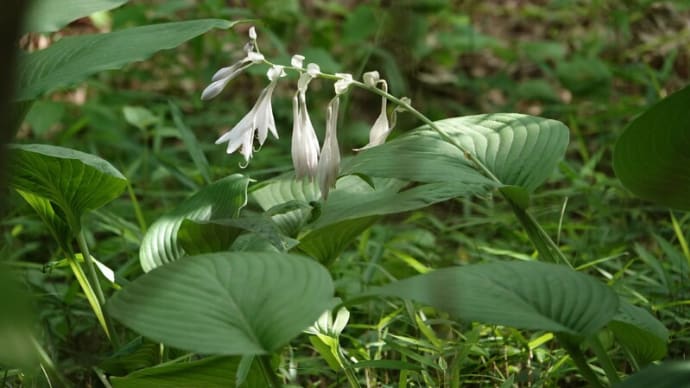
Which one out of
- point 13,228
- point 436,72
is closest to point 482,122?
point 13,228

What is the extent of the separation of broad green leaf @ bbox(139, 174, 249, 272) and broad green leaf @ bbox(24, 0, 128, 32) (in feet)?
1.21

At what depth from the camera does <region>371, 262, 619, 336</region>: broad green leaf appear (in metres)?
1.04

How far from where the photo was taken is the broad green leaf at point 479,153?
1.36 m

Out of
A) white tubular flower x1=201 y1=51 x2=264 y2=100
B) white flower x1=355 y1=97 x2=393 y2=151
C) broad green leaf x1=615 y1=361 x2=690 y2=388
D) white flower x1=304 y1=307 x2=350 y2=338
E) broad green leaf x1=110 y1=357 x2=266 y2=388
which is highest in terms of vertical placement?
white tubular flower x1=201 y1=51 x2=264 y2=100

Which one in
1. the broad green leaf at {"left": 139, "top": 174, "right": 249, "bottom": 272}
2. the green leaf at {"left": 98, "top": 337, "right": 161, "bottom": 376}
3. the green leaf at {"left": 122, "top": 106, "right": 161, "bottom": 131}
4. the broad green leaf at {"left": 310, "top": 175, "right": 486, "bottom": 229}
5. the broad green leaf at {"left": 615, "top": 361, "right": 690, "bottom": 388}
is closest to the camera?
the broad green leaf at {"left": 615, "top": 361, "right": 690, "bottom": 388}

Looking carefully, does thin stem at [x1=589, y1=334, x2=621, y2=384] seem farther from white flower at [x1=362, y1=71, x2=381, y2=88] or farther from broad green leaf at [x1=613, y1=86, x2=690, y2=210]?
white flower at [x1=362, y1=71, x2=381, y2=88]

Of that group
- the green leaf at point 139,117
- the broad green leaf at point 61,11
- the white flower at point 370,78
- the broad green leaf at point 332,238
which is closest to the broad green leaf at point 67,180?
the broad green leaf at point 61,11

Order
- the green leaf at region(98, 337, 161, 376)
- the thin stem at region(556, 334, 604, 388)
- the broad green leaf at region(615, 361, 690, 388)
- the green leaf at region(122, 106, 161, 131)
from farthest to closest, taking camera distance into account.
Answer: the green leaf at region(122, 106, 161, 131)
the green leaf at region(98, 337, 161, 376)
the thin stem at region(556, 334, 604, 388)
the broad green leaf at region(615, 361, 690, 388)

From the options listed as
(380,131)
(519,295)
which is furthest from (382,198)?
(519,295)

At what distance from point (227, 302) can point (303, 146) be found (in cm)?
47

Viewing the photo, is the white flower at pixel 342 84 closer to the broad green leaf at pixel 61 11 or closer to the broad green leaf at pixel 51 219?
the broad green leaf at pixel 61 11

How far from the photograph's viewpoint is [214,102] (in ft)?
12.3

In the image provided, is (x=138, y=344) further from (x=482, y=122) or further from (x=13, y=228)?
(x=13, y=228)

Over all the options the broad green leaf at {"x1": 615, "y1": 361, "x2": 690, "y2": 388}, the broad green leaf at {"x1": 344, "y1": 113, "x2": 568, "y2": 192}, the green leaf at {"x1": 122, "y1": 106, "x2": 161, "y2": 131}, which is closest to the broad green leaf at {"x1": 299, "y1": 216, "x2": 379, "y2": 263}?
the broad green leaf at {"x1": 344, "y1": 113, "x2": 568, "y2": 192}
